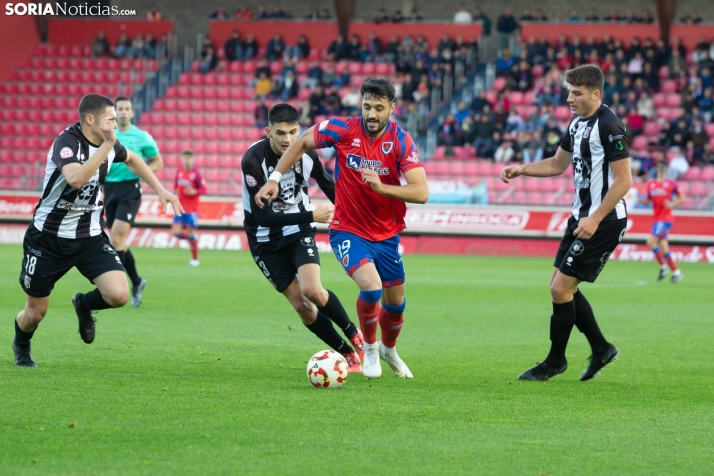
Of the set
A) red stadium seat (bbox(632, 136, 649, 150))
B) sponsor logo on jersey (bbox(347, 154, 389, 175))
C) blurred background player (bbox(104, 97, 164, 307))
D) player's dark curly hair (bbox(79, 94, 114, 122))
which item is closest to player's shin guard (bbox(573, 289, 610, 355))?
sponsor logo on jersey (bbox(347, 154, 389, 175))

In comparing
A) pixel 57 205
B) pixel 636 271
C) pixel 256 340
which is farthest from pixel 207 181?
pixel 57 205

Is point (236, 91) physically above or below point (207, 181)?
above

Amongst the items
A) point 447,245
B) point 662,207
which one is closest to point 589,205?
point 662,207

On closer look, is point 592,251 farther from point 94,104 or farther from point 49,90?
point 49,90

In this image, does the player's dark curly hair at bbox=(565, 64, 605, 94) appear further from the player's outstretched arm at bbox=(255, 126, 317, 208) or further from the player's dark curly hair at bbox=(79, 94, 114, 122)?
the player's dark curly hair at bbox=(79, 94, 114, 122)

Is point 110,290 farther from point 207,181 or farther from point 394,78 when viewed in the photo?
point 394,78

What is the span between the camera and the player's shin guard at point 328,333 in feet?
26.0

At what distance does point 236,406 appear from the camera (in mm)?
6012

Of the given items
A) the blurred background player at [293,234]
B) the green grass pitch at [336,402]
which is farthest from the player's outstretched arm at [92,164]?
the green grass pitch at [336,402]

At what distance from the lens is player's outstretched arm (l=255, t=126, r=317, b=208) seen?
7.28 metres

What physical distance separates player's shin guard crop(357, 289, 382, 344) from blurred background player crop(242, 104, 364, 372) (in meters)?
0.38

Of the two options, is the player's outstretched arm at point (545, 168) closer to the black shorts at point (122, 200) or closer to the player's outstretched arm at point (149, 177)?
the player's outstretched arm at point (149, 177)

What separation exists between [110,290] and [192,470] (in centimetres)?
320

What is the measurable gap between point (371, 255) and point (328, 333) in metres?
0.85
